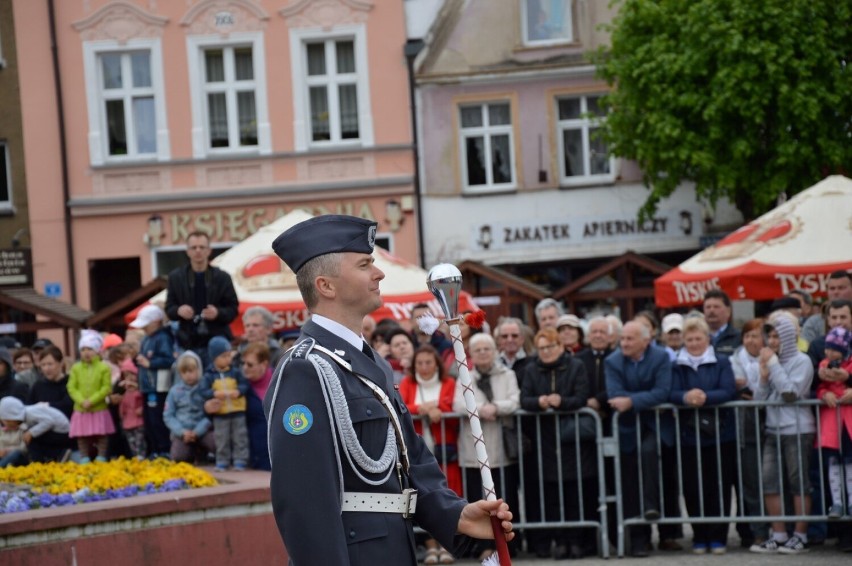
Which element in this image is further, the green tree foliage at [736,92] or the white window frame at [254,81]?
the white window frame at [254,81]

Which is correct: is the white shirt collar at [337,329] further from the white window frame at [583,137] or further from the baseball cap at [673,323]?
the white window frame at [583,137]

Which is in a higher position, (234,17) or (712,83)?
(234,17)

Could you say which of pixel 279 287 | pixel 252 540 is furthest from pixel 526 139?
pixel 252 540

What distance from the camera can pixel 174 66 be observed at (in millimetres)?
28969

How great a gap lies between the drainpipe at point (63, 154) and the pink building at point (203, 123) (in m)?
0.04

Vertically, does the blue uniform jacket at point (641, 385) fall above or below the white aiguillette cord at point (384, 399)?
below

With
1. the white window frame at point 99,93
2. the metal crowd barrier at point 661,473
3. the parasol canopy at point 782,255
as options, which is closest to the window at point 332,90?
the white window frame at point 99,93

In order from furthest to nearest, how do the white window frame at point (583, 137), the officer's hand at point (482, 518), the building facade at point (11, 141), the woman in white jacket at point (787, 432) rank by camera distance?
the building facade at point (11, 141) → the white window frame at point (583, 137) → the woman in white jacket at point (787, 432) → the officer's hand at point (482, 518)

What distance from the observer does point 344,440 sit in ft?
15.4

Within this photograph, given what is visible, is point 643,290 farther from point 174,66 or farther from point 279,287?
point 279,287

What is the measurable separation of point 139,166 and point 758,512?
20.2m

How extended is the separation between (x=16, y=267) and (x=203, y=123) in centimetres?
454

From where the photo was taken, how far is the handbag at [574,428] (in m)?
11.4

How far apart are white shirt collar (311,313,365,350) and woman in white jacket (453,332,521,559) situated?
6.52m
